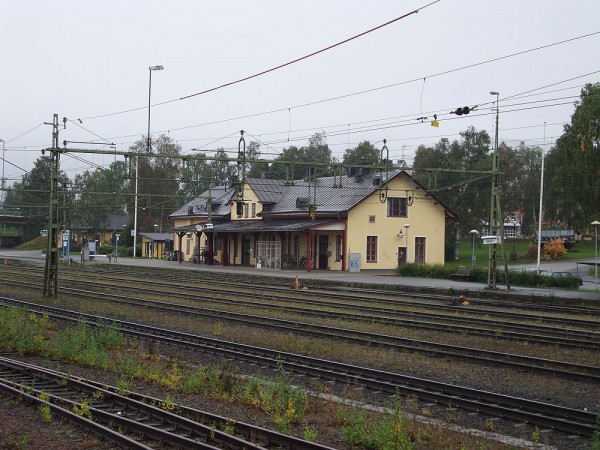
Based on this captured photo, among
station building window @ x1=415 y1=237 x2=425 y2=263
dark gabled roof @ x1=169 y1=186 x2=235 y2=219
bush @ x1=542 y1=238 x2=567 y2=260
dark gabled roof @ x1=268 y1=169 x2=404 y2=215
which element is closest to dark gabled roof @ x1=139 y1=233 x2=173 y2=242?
dark gabled roof @ x1=169 y1=186 x2=235 y2=219

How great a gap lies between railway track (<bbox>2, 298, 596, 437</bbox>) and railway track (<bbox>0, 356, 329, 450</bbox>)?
2.52 meters

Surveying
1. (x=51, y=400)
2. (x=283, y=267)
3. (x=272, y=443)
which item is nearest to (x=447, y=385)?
(x=272, y=443)

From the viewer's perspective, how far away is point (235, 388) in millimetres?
10867

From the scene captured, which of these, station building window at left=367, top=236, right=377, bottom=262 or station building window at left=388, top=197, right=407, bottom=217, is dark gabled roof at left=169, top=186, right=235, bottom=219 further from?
station building window at left=388, top=197, right=407, bottom=217

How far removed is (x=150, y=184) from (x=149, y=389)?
7267 centimetres

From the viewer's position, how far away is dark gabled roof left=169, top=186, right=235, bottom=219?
194 ft

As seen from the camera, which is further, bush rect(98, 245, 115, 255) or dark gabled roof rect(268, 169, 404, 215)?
bush rect(98, 245, 115, 255)

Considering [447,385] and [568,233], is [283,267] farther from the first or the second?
[568,233]

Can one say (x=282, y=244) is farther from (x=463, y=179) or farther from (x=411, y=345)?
(x=411, y=345)

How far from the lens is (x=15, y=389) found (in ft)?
34.4

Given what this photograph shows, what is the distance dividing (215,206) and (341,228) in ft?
58.6

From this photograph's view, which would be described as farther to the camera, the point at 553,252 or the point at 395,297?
the point at 553,252

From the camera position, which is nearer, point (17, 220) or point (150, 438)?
point (150, 438)

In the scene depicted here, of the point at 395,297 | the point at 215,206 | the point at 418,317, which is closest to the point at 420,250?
the point at 215,206
